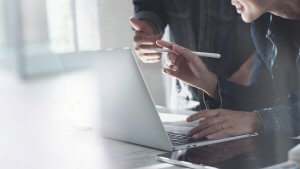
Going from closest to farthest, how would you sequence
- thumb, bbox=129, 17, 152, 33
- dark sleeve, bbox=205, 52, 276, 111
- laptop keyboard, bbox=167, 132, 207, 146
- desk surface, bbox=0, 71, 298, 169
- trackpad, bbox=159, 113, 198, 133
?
1. desk surface, bbox=0, 71, 298, 169
2. laptop keyboard, bbox=167, 132, 207, 146
3. trackpad, bbox=159, 113, 198, 133
4. dark sleeve, bbox=205, 52, 276, 111
5. thumb, bbox=129, 17, 152, 33

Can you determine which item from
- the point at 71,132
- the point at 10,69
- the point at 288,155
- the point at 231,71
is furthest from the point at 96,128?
the point at 10,69

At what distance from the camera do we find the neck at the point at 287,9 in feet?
3.77

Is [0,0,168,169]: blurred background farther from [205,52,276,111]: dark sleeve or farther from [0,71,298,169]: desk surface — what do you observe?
[205,52,276,111]: dark sleeve

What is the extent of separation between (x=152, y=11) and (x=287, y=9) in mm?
630

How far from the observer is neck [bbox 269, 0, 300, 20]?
1148 millimetres

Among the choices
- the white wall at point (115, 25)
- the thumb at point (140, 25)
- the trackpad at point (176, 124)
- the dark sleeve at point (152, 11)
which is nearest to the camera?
the trackpad at point (176, 124)

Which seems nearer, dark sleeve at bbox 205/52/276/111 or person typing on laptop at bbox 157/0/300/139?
person typing on laptop at bbox 157/0/300/139

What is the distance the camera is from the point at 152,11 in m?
1.67

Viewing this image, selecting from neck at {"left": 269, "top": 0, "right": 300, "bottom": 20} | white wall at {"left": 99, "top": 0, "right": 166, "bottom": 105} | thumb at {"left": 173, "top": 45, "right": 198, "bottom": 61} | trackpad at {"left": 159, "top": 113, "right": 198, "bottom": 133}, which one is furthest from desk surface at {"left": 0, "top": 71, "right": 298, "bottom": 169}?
white wall at {"left": 99, "top": 0, "right": 166, "bottom": 105}

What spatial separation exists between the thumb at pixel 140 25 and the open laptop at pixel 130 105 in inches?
19.4

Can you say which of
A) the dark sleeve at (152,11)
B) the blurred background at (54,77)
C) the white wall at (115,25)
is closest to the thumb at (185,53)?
the blurred background at (54,77)

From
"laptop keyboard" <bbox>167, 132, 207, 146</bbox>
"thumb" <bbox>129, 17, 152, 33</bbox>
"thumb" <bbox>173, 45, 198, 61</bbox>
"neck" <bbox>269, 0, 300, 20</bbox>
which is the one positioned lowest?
"laptop keyboard" <bbox>167, 132, 207, 146</bbox>

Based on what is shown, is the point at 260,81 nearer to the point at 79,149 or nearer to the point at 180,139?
the point at 180,139

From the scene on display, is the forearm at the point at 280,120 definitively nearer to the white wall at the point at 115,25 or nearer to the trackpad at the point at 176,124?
the trackpad at the point at 176,124
